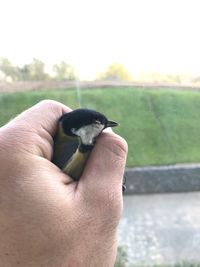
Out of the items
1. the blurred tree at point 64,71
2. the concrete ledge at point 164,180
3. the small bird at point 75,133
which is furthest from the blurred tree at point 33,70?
the small bird at point 75,133

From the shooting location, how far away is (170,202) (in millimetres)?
2375

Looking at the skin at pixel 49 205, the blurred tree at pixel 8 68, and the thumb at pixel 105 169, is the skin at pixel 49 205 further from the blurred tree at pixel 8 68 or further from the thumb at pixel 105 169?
the blurred tree at pixel 8 68

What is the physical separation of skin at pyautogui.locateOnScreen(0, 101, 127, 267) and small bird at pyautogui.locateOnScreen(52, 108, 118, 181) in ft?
0.13

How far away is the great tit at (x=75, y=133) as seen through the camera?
0.45 meters

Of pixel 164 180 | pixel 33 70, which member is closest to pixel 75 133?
pixel 164 180

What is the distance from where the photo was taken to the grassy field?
2.59 m

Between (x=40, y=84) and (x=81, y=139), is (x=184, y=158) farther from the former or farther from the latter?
(x=81, y=139)

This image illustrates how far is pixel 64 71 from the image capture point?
2.62m

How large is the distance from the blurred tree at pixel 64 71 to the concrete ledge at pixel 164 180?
60 cm

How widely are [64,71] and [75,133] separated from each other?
215 centimetres

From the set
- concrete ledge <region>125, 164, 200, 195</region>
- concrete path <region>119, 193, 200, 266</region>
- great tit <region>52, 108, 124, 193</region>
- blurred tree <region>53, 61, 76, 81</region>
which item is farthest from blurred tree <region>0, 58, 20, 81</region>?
great tit <region>52, 108, 124, 193</region>

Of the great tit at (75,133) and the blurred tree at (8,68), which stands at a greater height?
the great tit at (75,133)

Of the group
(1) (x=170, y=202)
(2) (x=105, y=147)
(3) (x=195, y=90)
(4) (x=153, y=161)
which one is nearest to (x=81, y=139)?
(2) (x=105, y=147)

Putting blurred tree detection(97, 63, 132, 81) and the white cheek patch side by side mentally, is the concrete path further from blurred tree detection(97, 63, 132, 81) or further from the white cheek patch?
the white cheek patch
